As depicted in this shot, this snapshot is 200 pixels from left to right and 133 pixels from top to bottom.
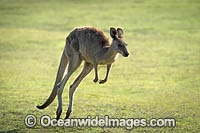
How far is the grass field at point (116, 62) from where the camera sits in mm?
10781

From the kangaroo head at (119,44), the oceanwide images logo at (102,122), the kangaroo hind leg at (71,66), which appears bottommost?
the oceanwide images logo at (102,122)

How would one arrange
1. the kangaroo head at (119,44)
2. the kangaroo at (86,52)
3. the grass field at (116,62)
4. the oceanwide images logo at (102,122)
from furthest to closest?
the grass field at (116,62)
the oceanwide images logo at (102,122)
the kangaroo at (86,52)
the kangaroo head at (119,44)

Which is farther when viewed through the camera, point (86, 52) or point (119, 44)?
point (86, 52)

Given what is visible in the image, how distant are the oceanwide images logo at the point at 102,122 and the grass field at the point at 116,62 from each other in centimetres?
19

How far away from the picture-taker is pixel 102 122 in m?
9.77

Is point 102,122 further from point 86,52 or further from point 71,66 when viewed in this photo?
point 86,52

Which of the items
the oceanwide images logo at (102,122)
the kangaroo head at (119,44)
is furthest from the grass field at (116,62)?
the kangaroo head at (119,44)

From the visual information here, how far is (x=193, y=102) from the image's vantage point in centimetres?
1167

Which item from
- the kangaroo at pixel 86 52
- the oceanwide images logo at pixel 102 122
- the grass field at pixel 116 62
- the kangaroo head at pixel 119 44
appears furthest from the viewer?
the grass field at pixel 116 62

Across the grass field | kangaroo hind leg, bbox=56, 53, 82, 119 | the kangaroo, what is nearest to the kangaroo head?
the kangaroo

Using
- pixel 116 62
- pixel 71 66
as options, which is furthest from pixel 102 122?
pixel 116 62

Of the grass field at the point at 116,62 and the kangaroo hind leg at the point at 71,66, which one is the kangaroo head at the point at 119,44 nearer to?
the kangaroo hind leg at the point at 71,66

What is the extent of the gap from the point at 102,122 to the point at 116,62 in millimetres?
7692

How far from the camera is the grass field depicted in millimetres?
10781
